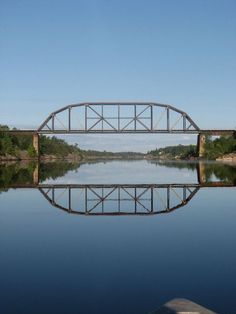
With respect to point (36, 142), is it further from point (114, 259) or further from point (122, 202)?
point (114, 259)

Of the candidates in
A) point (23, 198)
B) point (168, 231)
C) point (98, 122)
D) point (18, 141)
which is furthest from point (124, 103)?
point (168, 231)

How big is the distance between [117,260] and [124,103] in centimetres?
13843

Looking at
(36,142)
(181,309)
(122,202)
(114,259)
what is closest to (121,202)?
(122,202)

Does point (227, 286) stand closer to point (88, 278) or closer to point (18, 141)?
point (88, 278)

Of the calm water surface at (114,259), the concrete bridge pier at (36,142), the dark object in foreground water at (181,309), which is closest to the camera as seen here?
the dark object in foreground water at (181,309)

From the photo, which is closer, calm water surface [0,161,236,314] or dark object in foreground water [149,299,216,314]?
dark object in foreground water [149,299,216,314]

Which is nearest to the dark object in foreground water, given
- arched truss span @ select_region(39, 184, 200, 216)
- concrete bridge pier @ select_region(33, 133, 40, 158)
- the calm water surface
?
the calm water surface

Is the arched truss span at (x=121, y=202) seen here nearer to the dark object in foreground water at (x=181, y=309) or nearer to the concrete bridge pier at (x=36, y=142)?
the dark object in foreground water at (x=181, y=309)

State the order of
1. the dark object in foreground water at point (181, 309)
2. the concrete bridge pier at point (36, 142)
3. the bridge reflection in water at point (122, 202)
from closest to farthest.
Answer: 1. the dark object in foreground water at point (181, 309)
2. the bridge reflection in water at point (122, 202)
3. the concrete bridge pier at point (36, 142)

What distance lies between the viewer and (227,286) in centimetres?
995

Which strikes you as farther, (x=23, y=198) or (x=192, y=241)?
(x=23, y=198)

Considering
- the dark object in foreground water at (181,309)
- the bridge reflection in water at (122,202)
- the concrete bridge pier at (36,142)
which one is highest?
the concrete bridge pier at (36,142)

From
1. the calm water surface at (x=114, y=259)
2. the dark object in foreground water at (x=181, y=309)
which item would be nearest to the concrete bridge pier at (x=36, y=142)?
the calm water surface at (x=114, y=259)

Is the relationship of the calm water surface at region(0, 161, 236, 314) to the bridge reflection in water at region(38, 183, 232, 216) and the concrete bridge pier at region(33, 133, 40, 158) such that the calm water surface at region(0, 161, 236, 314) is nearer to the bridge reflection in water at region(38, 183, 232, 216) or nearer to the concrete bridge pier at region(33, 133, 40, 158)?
the bridge reflection in water at region(38, 183, 232, 216)
